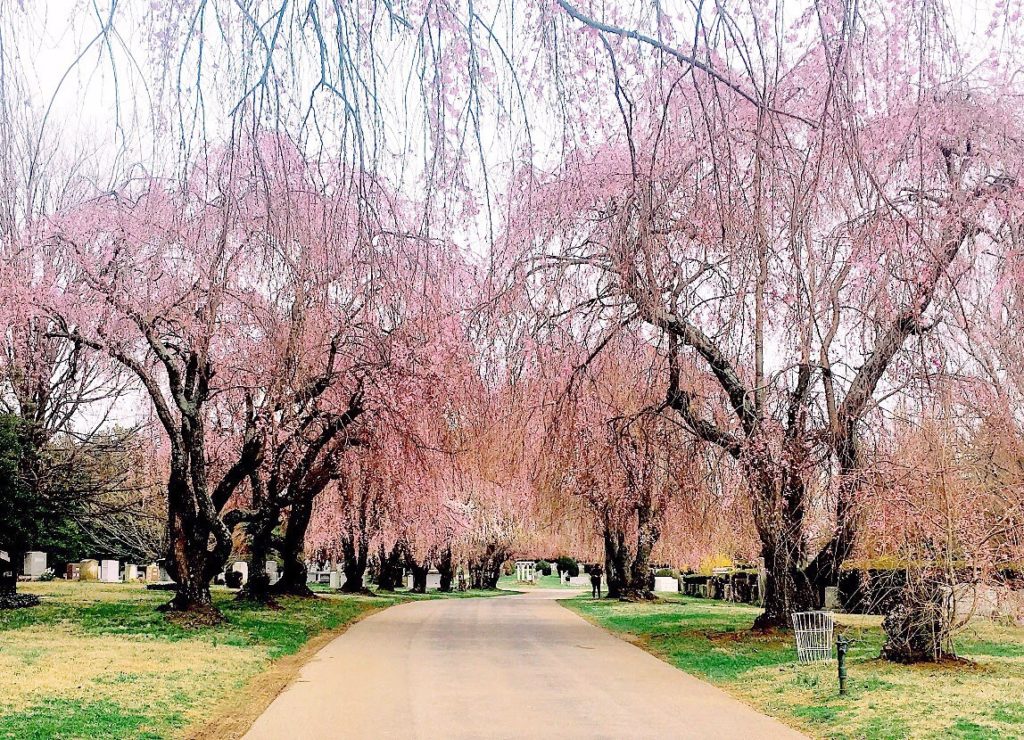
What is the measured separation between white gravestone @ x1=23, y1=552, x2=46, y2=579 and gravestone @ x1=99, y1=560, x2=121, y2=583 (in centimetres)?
339

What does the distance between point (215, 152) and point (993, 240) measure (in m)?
9.62

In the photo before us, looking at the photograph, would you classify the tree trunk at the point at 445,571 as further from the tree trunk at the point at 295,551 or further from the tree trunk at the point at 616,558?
the tree trunk at the point at 295,551

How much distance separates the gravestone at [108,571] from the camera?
165 ft

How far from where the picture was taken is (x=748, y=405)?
57.4ft

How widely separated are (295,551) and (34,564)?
20.5m

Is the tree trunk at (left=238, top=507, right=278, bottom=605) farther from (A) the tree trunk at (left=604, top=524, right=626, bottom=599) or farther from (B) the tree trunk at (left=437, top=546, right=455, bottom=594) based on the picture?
(B) the tree trunk at (left=437, top=546, right=455, bottom=594)

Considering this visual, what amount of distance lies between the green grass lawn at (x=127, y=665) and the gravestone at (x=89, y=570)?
85.5 ft

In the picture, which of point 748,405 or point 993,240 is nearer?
point 993,240

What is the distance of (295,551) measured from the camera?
32.2 metres

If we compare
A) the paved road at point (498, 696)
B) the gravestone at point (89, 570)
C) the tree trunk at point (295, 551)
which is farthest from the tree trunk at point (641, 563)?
the gravestone at point (89, 570)

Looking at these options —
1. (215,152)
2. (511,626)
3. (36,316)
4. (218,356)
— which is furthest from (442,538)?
(215,152)

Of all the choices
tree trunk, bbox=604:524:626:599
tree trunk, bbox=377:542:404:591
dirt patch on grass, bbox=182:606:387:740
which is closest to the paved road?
dirt patch on grass, bbox=182:606:387:740

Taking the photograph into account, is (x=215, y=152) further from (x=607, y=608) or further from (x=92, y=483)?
(x=607, y=608)

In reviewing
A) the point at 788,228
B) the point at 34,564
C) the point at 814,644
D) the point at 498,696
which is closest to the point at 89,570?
the point at 34,564
